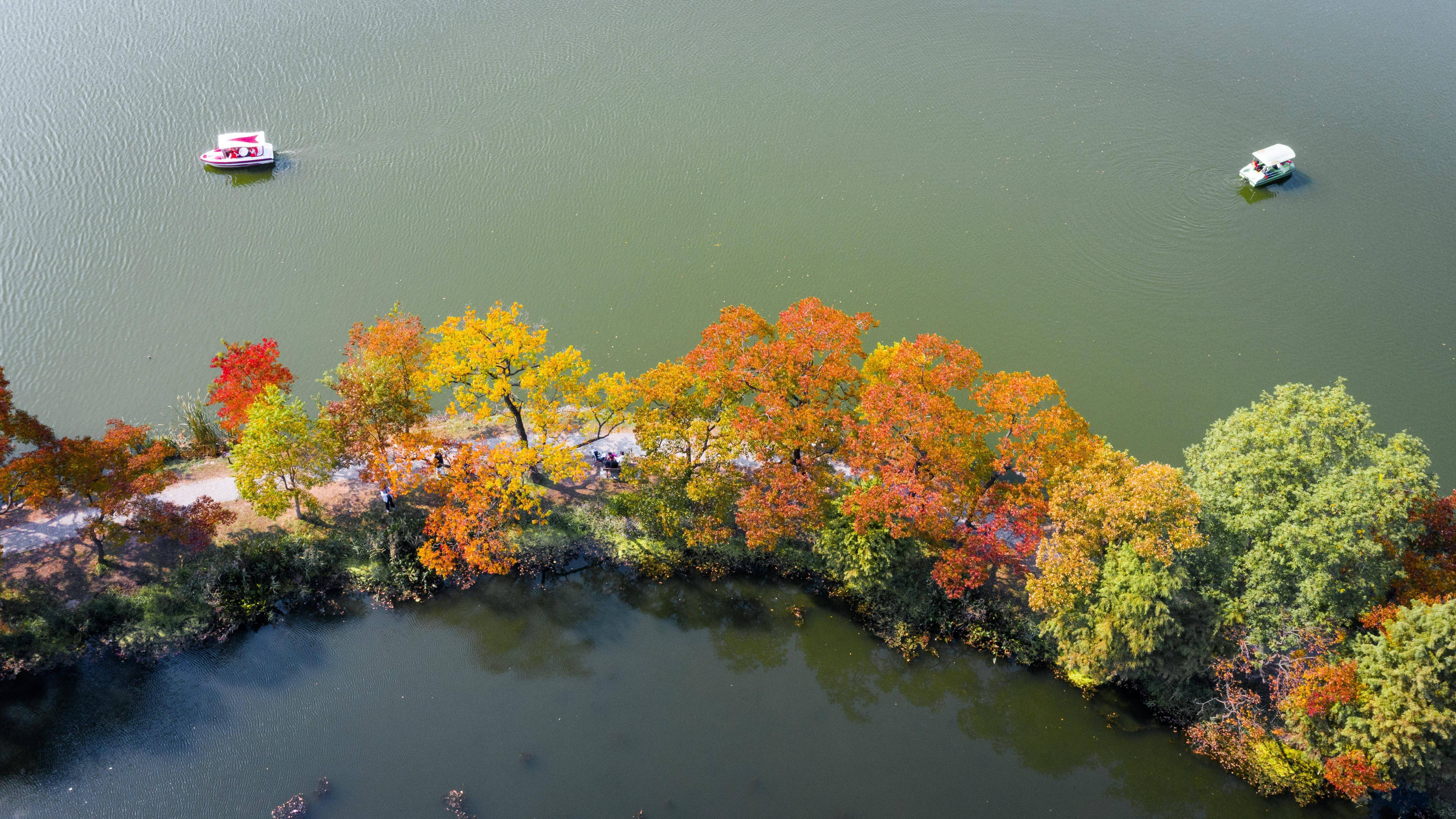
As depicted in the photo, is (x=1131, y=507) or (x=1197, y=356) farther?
(x=1197, y=356)

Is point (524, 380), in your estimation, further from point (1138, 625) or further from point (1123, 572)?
point (1138, 625)

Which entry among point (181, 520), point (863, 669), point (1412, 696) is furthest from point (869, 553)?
point (181, 520)

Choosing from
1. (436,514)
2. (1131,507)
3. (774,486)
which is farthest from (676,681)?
(1131,507)

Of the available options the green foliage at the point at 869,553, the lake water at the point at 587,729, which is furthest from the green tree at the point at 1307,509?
the green foliage at the point at 869,553

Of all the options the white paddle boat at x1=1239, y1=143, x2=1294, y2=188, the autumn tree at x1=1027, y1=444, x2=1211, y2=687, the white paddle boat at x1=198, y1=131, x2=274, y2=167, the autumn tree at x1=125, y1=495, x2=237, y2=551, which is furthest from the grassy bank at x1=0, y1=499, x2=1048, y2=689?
the white paddle boat at x1=1239, y1=143, x2=1294, y2=188

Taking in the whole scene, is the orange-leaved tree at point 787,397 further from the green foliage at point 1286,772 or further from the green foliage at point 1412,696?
the green foliage at point 1412,696

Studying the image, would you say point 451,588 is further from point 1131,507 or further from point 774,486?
point 1131,507

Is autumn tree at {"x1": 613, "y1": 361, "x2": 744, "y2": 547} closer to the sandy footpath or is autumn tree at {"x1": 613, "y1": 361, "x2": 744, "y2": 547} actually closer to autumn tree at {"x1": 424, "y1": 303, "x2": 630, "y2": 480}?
autumn tree at {"x1": 424, "y1": 303, "x2": 630, "y2": 480}
